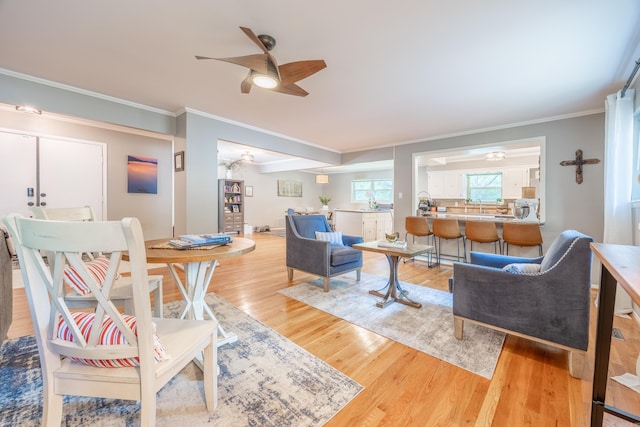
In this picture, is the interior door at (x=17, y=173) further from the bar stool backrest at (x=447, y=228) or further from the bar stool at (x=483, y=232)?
the bar stool at (x=483, y=232)

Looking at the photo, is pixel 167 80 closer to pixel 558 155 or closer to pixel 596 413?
pixel 596 413

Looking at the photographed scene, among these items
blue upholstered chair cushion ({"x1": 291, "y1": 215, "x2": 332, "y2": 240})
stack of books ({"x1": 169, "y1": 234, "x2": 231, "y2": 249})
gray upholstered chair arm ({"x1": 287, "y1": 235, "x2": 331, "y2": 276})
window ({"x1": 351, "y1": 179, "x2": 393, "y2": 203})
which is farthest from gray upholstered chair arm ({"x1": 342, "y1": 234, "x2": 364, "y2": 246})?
window ({"x1": 351, "y1": 179, "x2": 393, "y2": 203})

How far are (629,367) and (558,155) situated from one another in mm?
3066

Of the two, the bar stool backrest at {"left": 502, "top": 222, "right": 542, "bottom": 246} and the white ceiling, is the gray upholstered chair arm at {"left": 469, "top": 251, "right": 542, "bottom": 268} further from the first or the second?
the white ceiling

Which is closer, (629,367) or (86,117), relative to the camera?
(629,367)

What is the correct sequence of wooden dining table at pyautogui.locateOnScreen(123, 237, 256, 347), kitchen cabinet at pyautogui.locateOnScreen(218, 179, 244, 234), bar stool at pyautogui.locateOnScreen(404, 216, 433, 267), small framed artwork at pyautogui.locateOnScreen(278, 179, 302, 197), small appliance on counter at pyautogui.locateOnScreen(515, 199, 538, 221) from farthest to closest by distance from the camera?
1. small framed artwork at pyautogui.locateOnScreen(278, 179, 302, 197)
2. kitchen cabinet at pyautogui.locateOnScreen(218, 179, 244, 234)
3. bar stool at pyautogui.locateOnScreen(404, 216, 433, 267)
4. small appliance on counter at pyautogui.locateOnScreen(515, 199, 538, 221)
5. wooden dining table at pyautogui.locateOnScreen(123, 237, 256, 347)

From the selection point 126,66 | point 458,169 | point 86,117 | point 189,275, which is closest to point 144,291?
point 189,275

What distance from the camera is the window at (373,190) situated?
974 centimetres

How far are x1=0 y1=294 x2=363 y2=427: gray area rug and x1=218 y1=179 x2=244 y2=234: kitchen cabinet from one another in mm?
5358

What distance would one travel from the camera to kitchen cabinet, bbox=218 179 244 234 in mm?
7180

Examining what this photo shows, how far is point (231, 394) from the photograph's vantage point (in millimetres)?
1436

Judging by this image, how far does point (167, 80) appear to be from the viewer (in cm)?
281

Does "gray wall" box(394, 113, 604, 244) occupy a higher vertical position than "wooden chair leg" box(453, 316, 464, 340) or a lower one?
higher

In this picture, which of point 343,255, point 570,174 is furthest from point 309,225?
point 570,174
